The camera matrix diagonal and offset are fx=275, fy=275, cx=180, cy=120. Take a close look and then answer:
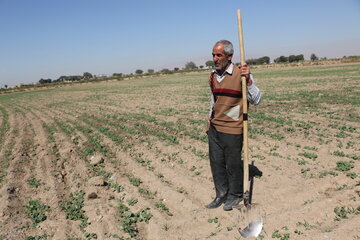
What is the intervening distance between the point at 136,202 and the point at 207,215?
1.28 m

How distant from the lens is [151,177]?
565 centimetres

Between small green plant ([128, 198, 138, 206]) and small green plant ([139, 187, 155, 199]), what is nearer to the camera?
small green plant ([128, 198, 138, 206])

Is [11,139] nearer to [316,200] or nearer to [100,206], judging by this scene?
[100,206]

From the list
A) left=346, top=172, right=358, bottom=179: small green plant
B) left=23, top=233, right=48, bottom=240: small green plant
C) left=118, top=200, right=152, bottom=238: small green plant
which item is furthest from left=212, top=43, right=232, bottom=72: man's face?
left=23, top=233, right=48, bottom=240: small green plant

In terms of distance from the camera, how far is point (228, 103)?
3814 mm

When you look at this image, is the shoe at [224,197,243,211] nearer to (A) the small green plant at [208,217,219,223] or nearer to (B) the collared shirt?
(A) the small green plant at [208,217,219,223]

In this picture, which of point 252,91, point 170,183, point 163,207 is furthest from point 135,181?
point 252,91

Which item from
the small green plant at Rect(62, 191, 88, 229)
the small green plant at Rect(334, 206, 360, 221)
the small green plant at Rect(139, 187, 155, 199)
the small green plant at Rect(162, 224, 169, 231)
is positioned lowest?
the small green plant at Rect(162, 224, 169, 231)

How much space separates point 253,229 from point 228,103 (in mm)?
1682

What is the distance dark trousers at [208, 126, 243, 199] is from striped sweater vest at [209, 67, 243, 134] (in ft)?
0.42

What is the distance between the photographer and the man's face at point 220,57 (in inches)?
144

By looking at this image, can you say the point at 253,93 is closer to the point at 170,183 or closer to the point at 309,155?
the point at 170,183

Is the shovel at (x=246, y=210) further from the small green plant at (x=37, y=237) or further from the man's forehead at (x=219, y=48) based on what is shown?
the small green plant at (x=37, y=237)

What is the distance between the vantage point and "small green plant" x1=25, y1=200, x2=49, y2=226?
430 centimetres
